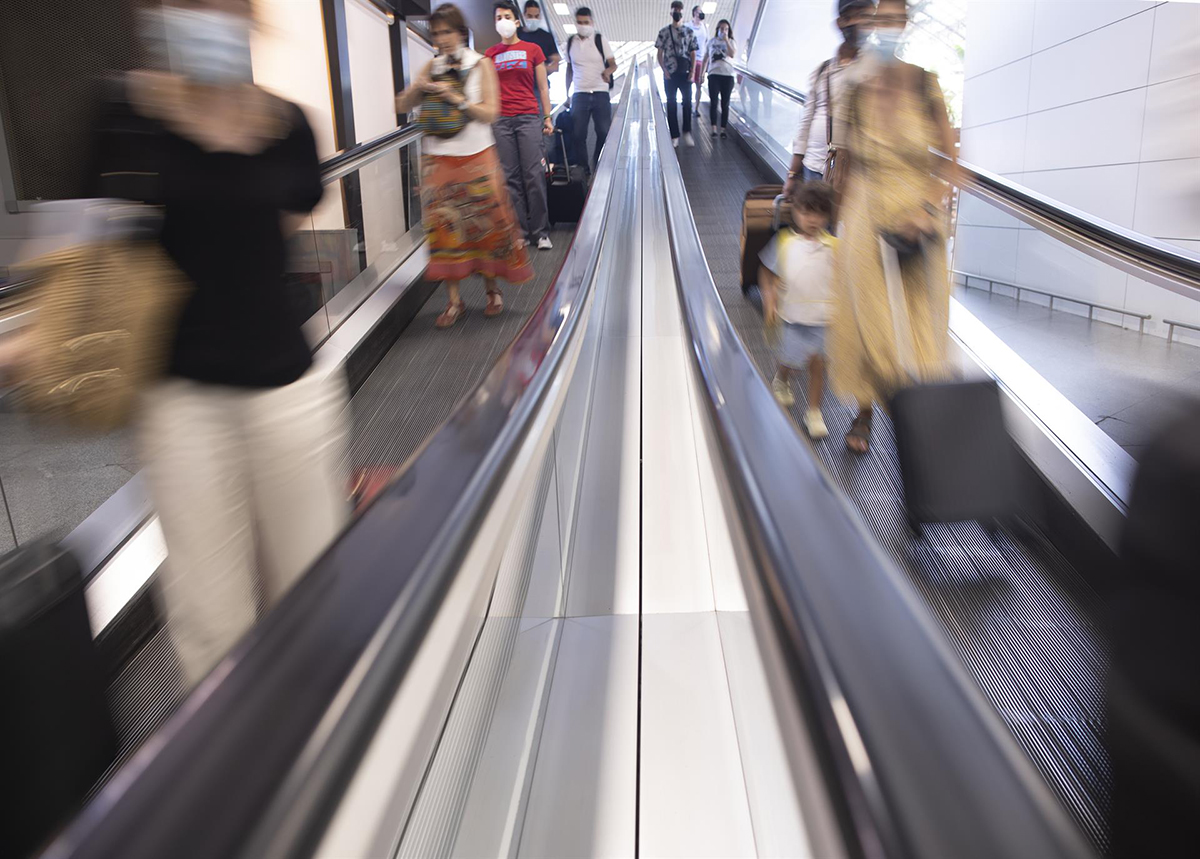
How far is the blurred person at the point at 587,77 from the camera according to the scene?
7.91 metres

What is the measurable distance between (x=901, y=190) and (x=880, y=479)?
1.03 m

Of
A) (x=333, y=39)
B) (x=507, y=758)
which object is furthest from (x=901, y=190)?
(x=333, y=39)

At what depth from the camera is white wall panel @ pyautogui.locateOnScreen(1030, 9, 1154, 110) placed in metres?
6.48

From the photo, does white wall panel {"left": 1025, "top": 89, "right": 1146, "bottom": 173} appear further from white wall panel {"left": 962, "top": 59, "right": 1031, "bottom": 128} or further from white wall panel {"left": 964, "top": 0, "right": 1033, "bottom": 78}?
white wall panel {"left": 964, "top": 0, "right": 1033, "bottom": 78}

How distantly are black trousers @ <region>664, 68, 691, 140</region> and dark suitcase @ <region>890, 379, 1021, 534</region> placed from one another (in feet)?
28.6

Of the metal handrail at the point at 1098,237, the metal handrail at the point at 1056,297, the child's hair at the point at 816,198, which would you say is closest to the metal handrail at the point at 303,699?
the metal handrail at the point at 1098,237

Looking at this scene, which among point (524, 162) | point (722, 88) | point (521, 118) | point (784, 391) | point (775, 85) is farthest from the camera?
point (722, 88)

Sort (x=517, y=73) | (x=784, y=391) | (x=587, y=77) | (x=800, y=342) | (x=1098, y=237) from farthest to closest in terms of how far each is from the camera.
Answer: (x=587, y=77), (x=517, y=73), (x=784, y=391), (x=800, y=342), (x=1098, y=237)

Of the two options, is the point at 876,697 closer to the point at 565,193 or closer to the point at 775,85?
the point at 565,193

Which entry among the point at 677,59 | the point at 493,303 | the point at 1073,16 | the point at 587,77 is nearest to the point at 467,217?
the point at 493,303

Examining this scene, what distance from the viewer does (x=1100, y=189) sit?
7090 millimetres

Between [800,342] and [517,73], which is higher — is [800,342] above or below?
below

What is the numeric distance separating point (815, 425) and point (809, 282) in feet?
1.94

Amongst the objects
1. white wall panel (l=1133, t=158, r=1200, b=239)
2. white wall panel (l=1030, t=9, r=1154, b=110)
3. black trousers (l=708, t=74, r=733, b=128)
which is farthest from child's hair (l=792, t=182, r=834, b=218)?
black trousers (l=708, t=74, r=733, b=128)
